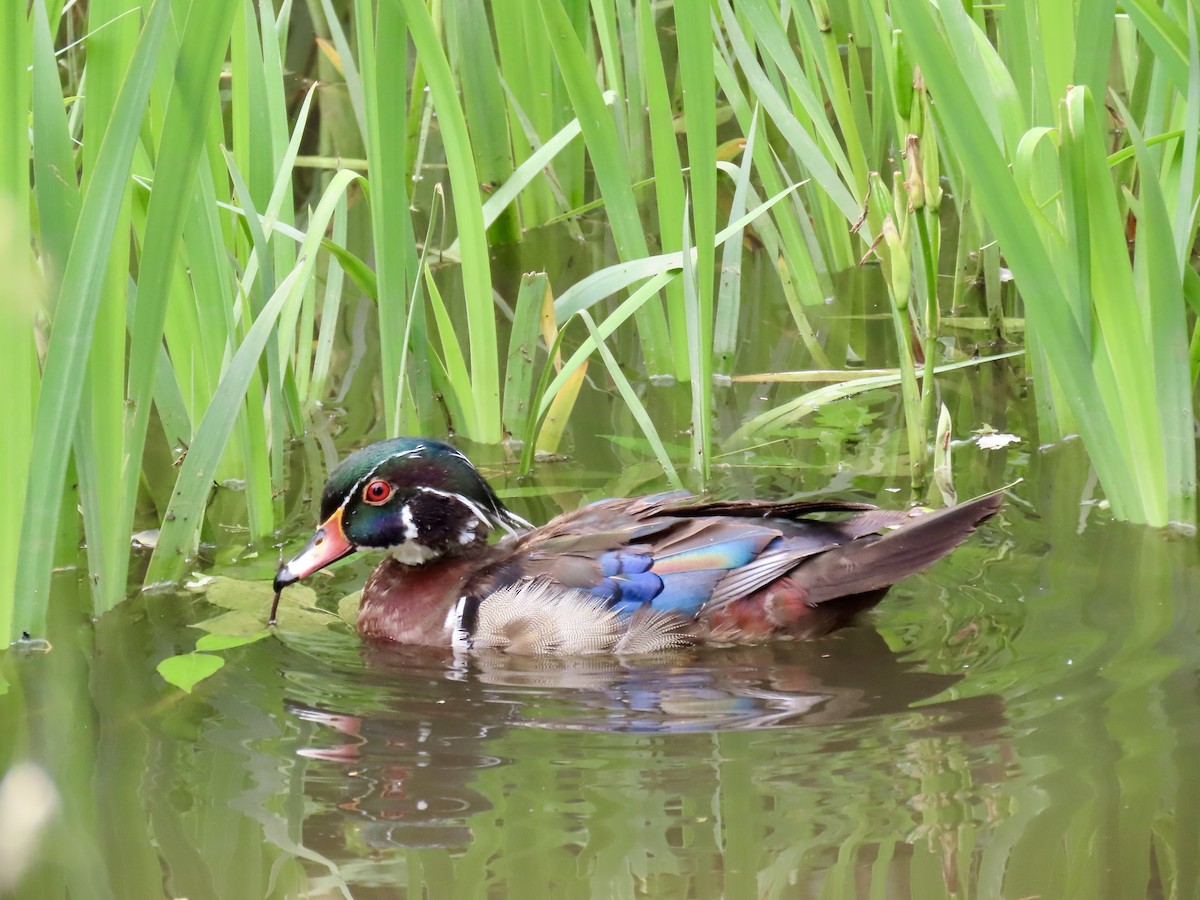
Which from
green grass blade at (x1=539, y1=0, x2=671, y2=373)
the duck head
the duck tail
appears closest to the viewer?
the duck tail

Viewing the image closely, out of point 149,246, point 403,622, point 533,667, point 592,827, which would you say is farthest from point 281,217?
point 592,827

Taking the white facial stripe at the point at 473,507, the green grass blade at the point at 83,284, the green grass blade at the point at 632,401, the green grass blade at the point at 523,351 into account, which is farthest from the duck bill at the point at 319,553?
the green grass blade at the point at 632,401

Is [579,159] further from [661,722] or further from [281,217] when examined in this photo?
[661,722]

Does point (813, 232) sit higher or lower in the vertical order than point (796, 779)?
higher

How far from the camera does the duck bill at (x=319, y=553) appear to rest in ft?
13.4

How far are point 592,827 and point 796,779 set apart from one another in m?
0.48

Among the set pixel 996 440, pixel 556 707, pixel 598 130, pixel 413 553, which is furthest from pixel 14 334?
pixel 996 440

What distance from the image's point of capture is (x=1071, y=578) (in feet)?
13.5

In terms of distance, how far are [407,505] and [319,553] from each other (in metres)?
0.33

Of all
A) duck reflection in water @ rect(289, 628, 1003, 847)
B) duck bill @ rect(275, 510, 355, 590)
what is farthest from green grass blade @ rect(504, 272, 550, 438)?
duck reflection in water @ rect(289, 628, 1003, 847)

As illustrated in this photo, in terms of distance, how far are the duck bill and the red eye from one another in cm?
10

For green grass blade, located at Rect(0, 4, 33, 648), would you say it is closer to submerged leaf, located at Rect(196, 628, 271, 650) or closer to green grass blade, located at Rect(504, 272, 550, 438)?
submerged leaf, located at Rect(196, 628, 271, 650)

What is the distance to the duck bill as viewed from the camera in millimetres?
4094

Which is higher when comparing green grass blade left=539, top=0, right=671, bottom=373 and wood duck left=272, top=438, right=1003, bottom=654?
green grass blade left=539, top=0, right=671, bottom=373
